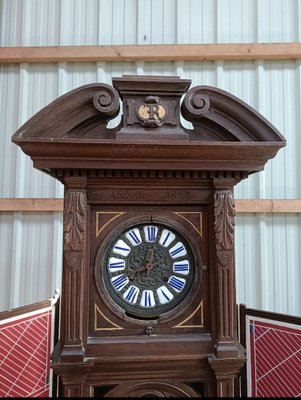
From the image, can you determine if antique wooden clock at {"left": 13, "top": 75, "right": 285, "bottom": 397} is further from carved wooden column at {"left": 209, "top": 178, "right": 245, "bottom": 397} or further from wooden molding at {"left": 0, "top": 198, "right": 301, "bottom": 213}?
wooden molding at {"left": 0, "top": 198, "right": 301, "bottom": 213}

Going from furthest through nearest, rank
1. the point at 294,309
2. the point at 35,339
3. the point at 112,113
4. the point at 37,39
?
the point at 37,39, the point at 294,309, the point at 35,339, the point at 112,113

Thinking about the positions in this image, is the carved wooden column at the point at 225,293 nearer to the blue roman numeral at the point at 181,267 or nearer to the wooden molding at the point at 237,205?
the blue roman numeral at the point at 181,267

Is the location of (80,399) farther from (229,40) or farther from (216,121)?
(229,40)

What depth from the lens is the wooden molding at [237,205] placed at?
250 centimetres

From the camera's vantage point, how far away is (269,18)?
264 centimetres

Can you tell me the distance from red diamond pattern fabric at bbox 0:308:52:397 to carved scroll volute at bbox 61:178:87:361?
0.52 meters

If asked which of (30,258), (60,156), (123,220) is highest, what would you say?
(60,156)

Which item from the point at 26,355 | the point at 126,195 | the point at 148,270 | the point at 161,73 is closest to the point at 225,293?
the point at 148,270

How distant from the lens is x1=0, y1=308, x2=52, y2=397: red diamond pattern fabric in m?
1.75

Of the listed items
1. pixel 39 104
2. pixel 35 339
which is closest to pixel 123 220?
pixel 35 339

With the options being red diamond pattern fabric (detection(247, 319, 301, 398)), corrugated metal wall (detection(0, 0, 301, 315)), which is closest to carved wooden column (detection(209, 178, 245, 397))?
red diamond pattern fabric (detection(247, 319, 301, 398))

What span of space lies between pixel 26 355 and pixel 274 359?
4.44 feet

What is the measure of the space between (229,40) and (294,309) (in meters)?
2.09

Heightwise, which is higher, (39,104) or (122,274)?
(39,104)
